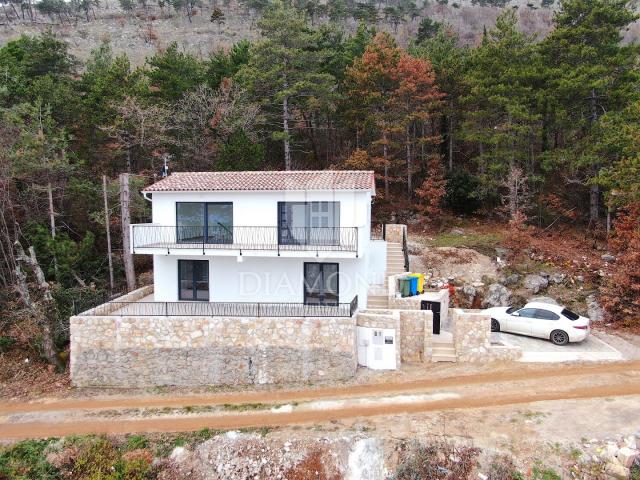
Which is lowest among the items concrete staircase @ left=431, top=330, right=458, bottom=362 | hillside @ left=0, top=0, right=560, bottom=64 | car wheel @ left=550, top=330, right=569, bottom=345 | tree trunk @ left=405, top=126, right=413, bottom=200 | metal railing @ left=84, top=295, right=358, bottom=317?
concrete staircase @ left=431, top=330, right=458, bottom=362

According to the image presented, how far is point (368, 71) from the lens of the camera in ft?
96.1

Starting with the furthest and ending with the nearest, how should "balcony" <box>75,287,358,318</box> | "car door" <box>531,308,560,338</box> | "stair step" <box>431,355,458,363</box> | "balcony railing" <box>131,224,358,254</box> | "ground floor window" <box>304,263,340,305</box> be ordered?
1. "ground floor window" <box>304,263,340,305</box>
2. "balcony railing" <box>131,224,358,254</box>
3. "car door" <box>531,308,560,338</box>
4. "balcony" <box>75,287,358,318</box>
5. "stair step" <box>431,355,458,363</box>

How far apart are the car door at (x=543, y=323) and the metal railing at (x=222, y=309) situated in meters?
7.21

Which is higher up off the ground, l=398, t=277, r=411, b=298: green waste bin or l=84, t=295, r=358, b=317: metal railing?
l=398, t=277, r=411, b=298: green waste bin

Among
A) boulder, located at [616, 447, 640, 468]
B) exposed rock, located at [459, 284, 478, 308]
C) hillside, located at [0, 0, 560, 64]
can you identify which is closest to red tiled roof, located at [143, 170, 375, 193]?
exposed rock, located at [459, 284, 478, 308]

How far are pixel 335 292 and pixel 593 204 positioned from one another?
18.2 meters

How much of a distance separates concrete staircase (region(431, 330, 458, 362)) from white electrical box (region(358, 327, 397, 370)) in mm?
1749

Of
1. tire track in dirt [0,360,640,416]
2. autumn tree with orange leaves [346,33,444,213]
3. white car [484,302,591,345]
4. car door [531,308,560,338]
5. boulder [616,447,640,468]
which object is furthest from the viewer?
autumn tree with orange leaves [346,33,444,213]

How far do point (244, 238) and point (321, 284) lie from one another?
12.2 feet

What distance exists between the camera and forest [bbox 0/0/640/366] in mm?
21016

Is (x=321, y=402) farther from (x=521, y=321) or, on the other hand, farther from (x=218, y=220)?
(x=521, y=321)

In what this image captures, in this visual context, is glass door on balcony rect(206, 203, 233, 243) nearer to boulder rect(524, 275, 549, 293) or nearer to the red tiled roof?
the red tiled roof

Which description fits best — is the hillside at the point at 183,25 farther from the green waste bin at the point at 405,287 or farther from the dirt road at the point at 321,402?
the dirt road at the point at 321,402

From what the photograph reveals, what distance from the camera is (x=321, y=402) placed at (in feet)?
45.7
